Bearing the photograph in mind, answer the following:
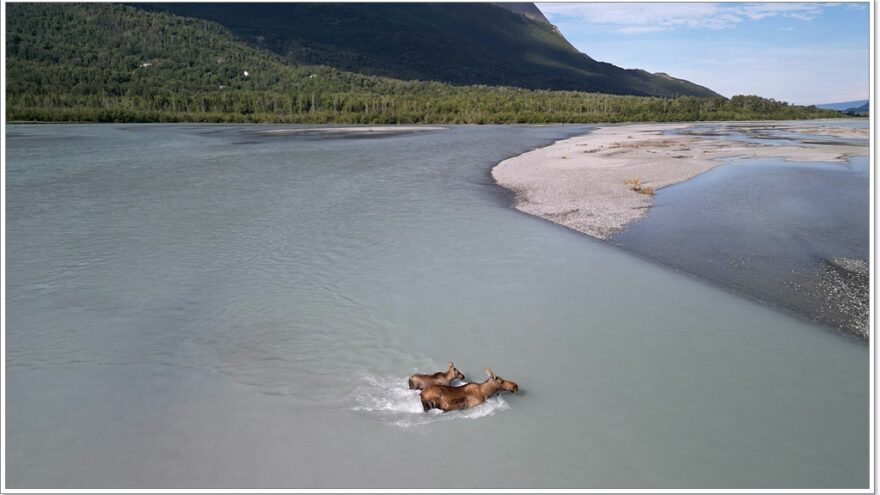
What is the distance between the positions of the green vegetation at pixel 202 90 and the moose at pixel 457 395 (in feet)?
261

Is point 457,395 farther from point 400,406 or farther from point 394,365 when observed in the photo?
point 394,365

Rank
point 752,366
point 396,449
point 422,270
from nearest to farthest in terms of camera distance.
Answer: point 396,449, point 752,366, point 422,270

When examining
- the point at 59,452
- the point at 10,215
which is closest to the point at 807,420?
the point at 59,452

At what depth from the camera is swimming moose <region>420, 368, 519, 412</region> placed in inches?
269

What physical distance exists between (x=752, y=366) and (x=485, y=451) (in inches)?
171

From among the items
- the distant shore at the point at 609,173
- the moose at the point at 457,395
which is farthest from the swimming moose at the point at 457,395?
the distant shore at the point at 609,173

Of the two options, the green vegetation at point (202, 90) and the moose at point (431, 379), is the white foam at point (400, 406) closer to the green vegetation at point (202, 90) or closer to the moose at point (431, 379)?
the moose at point (431, 379)

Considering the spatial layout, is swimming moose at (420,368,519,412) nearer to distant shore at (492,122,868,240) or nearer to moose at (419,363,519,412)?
moose at (419,363,519,412)

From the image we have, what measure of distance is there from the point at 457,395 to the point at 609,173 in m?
19.9

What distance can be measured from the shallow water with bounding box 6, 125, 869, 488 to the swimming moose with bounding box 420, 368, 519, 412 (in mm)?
136

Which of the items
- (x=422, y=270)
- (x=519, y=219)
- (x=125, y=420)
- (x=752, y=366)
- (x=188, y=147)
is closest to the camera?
(x=125, y=420)

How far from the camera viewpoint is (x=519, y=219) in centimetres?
1709

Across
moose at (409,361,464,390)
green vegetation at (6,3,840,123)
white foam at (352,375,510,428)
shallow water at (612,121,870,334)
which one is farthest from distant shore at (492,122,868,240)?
Result: green vegetation at (6,3,840,123)

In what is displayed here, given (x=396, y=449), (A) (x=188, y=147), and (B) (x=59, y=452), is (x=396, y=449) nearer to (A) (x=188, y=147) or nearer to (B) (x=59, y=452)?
(B) (x=59, y=452)
